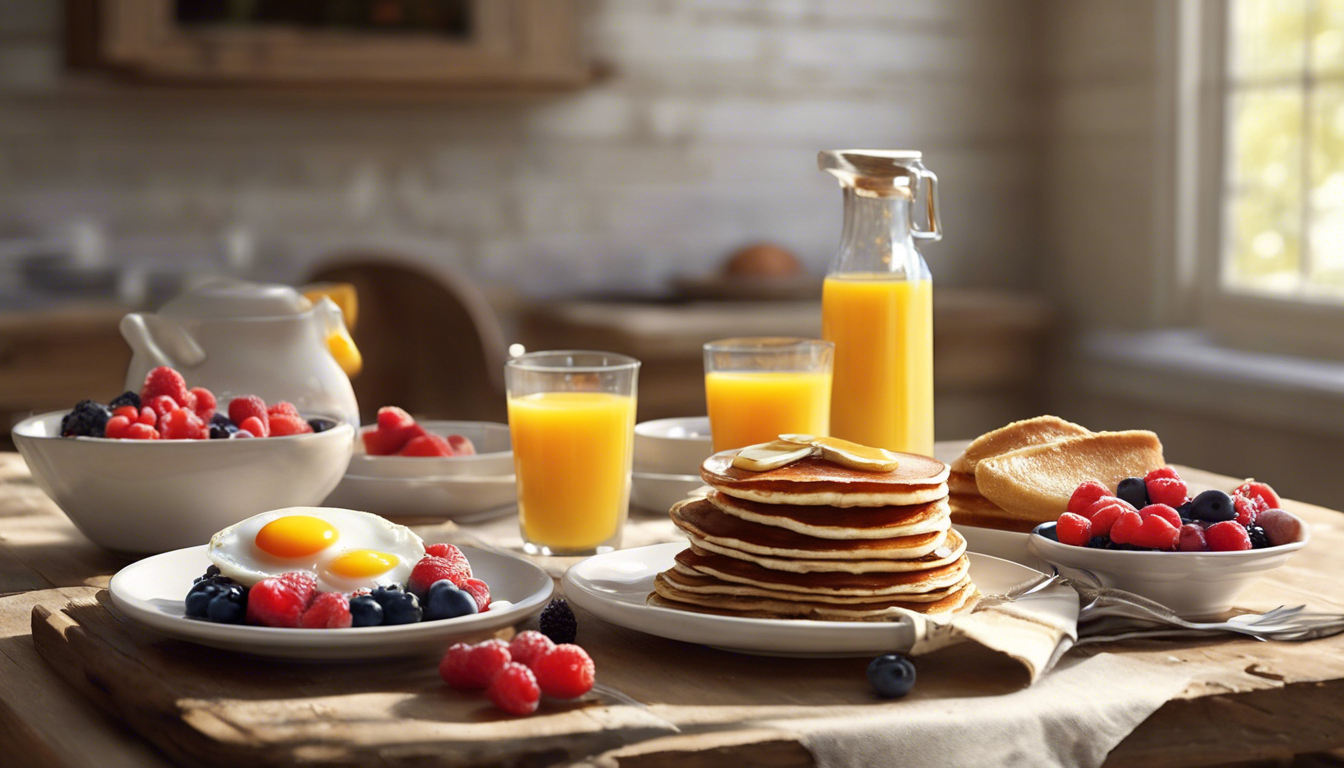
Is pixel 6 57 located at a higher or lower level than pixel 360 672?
higher

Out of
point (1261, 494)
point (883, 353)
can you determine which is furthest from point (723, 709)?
point (883, 353)

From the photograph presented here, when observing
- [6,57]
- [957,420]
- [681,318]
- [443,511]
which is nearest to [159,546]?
[443,511]

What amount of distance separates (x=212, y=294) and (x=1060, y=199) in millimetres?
3156

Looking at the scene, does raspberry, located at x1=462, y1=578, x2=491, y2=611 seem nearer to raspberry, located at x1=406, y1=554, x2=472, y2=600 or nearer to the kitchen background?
raspberry, located at x1=406, y1=554, x2=472, y2=600

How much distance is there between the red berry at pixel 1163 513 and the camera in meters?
0.98

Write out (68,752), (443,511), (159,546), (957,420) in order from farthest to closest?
(957,420) → (443,511) → (159,546) → (68,752)

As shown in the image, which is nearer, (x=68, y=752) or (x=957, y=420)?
(x=68, y=752)

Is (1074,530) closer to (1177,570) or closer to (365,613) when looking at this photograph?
(1177,570)

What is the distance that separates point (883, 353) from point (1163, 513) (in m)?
0.39

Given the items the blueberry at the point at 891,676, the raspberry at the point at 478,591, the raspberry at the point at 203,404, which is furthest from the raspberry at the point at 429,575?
the raspberry at the point at 203,404

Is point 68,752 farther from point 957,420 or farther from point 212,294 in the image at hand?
point 957,420

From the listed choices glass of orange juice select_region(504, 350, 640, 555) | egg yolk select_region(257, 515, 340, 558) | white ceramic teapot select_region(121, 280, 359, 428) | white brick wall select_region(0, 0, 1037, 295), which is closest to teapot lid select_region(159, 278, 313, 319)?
white ceramic teapot select_region(121, 280, 359, 428)

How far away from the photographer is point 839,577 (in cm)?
89

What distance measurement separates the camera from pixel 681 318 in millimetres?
3158
